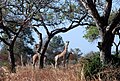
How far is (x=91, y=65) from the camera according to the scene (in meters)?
12.8

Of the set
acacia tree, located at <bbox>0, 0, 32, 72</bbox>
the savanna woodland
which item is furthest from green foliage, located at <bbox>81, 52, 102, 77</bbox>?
acacia tree, located at <bbox>0, 0, 32, 72</bbox>

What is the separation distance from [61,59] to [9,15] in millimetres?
4870

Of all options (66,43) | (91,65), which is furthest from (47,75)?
(66,43)

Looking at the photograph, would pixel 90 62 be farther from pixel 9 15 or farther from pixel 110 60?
pixel 9 15

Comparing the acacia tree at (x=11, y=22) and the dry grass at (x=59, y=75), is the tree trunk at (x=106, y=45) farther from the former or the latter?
the acacia tree at (x=11, y=22)

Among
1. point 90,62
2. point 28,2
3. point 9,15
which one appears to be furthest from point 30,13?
point 90,62

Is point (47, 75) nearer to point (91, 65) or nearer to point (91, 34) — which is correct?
point (91, 65)

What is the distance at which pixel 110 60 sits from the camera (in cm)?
1380

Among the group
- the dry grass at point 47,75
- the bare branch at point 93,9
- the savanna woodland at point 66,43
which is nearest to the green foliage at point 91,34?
the savanna woodland at point 66,43

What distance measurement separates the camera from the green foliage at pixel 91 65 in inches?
494

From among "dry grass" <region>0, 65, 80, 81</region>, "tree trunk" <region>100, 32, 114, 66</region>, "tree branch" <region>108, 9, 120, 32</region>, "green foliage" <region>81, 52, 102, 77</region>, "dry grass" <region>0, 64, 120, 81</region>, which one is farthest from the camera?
"tree branch" <region>108, 9, 120, 32</region>

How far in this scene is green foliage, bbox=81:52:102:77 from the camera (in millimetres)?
12539

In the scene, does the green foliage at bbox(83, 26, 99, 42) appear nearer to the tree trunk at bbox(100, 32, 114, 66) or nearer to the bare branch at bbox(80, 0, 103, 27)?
the bare branch at bbox(80, 0, 103, 27)

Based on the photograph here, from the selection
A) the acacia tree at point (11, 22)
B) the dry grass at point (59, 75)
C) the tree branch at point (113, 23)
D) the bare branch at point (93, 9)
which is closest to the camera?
the dry grass at point (59, 75)
